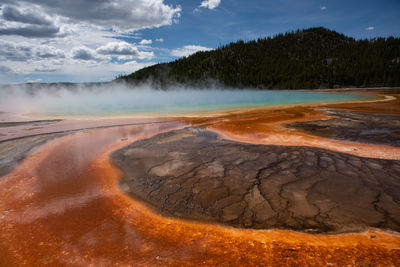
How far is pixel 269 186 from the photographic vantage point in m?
5.04

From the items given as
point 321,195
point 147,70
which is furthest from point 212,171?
point 147,70

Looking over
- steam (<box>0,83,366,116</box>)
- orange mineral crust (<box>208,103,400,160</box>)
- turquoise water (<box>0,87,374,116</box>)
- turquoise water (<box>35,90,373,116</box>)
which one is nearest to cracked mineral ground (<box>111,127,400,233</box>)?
orange mineral crust (<box>208,103,400,160</box>)

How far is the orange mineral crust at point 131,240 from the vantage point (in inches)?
119

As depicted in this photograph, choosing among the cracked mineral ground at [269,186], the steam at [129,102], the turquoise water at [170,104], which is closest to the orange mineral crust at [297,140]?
the cracked mineral ground at [269,186]

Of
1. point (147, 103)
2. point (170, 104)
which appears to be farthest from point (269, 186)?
point (147, 103)

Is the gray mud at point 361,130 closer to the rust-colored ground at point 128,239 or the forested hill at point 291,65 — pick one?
the rust-colored ground at point 128,239

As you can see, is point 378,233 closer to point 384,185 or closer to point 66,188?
point 384,185

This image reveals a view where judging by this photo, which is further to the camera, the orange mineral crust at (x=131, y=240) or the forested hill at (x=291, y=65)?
the forested hill at (x=291, y=65)

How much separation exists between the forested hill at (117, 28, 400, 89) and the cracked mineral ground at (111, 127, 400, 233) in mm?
71848

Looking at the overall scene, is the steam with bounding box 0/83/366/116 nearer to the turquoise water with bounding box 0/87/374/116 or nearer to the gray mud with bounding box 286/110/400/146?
the turquoise water with bounding box 0/87/374/116

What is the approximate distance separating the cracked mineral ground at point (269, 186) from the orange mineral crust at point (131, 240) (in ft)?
1.06

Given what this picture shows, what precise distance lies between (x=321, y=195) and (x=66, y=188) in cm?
601

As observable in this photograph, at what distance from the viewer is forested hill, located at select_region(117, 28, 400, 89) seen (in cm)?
7156

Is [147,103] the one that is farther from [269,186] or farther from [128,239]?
[128,239]
